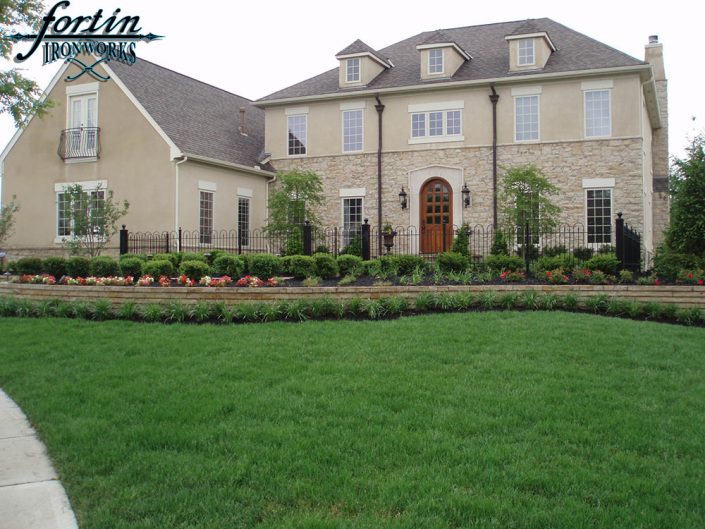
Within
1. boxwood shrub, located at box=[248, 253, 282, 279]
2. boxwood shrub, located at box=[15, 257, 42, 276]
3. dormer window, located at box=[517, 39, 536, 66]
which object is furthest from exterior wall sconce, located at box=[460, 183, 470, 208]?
boxwood shrub, located at box=[15, 257, 42, 276]

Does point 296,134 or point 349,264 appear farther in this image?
point 296,134

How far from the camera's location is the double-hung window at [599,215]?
19609 mm

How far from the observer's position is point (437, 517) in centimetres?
366

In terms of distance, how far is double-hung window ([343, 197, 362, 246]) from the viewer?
22.6 metres

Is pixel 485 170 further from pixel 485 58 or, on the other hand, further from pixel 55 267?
pixel 55 267

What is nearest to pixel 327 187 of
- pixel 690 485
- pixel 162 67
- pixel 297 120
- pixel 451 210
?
pixel 297 120

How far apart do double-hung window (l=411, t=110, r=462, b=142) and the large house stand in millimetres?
40

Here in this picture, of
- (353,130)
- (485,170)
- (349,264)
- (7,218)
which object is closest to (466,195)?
(485,170)

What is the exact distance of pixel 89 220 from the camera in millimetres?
18531

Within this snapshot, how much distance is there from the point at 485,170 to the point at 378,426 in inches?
672

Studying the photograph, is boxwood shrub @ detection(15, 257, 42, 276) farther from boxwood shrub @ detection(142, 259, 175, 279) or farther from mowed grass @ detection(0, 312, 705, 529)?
mowed grass @ detection(0, 312, 705, 529)

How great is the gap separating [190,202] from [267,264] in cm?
876

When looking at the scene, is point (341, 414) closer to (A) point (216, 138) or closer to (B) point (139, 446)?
(B) point (139, 446)

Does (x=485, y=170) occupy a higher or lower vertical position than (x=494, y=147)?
lower
